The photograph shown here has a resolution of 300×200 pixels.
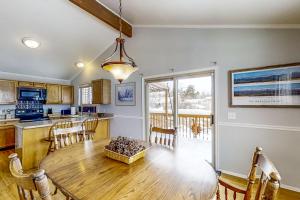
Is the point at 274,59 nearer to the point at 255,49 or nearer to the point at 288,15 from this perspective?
the point at 255,49

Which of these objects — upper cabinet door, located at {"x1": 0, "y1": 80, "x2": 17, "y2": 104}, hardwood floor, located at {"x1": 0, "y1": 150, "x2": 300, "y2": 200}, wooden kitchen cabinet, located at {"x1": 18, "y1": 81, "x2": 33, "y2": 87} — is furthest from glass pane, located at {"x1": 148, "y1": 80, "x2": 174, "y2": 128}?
upper cabinet door, located at {"x1": 0, "y1": 80, "x2": 17, "y2": 104}

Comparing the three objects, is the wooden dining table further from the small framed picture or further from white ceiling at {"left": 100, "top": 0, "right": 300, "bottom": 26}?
the small framed picture

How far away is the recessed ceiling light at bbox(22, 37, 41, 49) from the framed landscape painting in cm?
450

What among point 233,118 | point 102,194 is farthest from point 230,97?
point 102,194

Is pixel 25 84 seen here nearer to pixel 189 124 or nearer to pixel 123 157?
pixel 189 124

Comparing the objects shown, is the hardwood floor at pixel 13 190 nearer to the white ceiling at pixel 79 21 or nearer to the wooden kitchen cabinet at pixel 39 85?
the white ceiling at pixel 79 21

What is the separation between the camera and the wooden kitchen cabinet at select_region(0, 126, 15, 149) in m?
4.38

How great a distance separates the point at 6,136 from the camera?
14.6 ft

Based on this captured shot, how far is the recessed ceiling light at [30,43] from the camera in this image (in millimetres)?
3880

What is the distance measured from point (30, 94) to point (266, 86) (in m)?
6.14

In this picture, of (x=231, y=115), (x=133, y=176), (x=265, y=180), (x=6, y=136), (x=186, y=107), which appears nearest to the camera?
(x=265, y=180)

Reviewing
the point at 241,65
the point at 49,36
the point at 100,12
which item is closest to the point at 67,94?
the point at 49,36

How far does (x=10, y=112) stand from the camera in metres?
4.97

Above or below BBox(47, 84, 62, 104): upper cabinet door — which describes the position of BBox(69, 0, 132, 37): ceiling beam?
above
